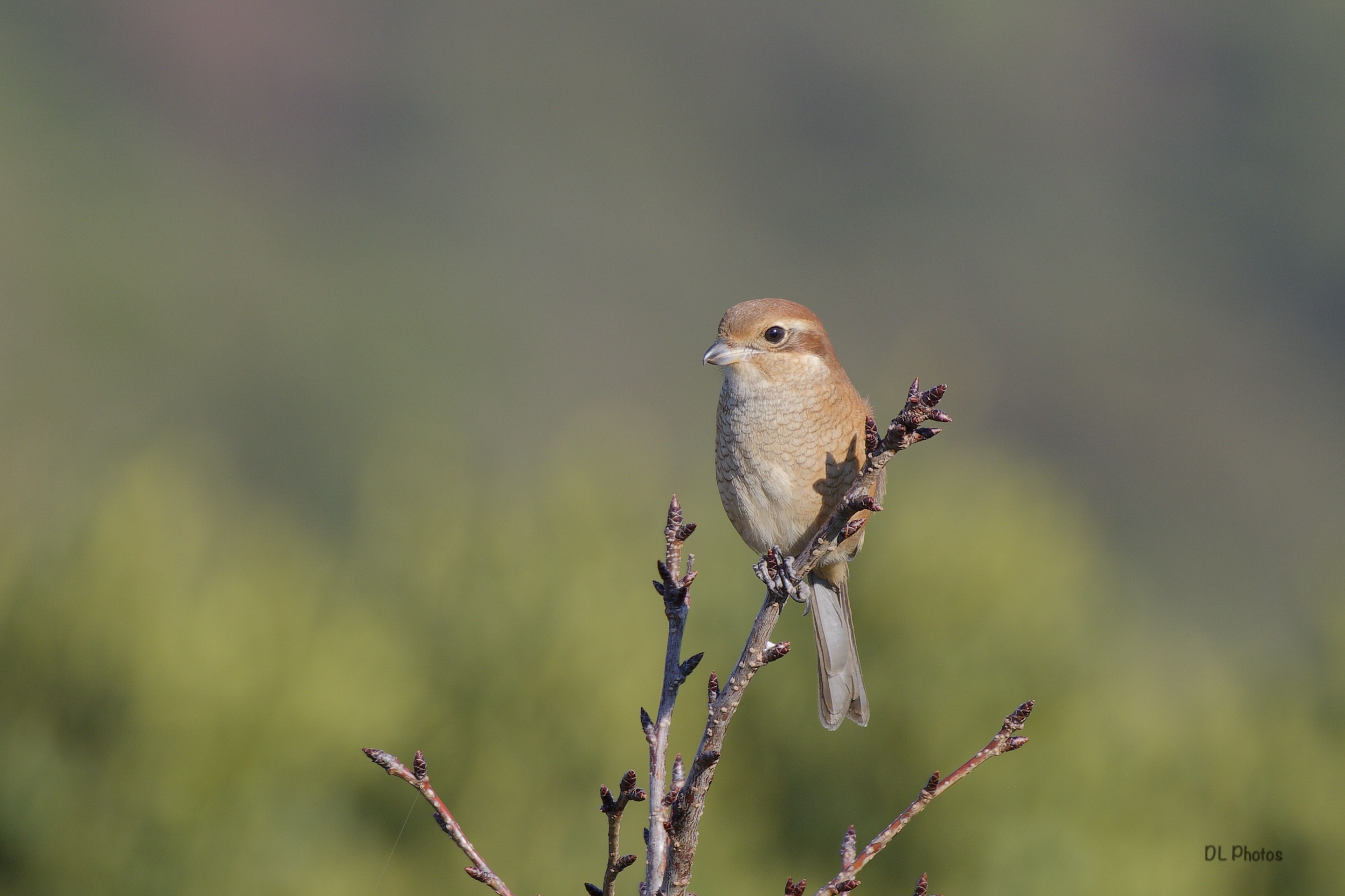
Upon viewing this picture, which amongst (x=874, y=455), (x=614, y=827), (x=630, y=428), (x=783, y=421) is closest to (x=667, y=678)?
(x=614, y=827)

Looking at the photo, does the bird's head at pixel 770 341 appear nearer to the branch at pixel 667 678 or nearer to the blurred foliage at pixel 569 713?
the branch at pixel 667 678

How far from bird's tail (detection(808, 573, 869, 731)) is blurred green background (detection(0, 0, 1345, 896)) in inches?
137

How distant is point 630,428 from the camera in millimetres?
8055

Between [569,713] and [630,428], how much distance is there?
2.46 meters

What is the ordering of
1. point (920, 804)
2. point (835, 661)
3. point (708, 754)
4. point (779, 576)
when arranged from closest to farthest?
point (708, 754)
point (920, 804)
point (779, 576)
point (835, 661)

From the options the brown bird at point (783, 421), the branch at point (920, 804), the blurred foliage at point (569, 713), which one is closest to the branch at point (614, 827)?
the branch at point (920, 804)

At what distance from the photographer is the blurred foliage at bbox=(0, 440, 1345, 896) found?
539cm

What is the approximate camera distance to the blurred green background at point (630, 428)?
589 centimetres

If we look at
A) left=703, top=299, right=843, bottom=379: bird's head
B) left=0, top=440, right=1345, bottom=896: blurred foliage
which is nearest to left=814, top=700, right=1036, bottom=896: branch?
left=703, top=299, right=843, bottom=379: bird's head

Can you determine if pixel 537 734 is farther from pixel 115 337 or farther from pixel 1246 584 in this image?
pixel 1246 584

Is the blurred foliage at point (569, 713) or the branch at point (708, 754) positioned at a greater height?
the blurred foliage at point (569, 713)

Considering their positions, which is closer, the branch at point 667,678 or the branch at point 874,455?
the branch at point 874,455

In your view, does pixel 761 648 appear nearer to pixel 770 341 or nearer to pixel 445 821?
pixel 445 821

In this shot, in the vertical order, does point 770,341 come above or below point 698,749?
above
